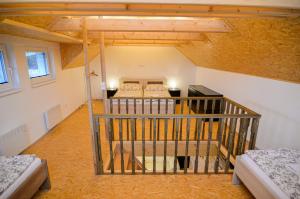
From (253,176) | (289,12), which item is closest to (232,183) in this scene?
(253,176)

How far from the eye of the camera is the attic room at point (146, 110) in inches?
61.4

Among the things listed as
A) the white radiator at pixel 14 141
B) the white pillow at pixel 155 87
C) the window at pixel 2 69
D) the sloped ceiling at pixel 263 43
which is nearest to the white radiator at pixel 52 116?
the white radiator at pixel 14 141

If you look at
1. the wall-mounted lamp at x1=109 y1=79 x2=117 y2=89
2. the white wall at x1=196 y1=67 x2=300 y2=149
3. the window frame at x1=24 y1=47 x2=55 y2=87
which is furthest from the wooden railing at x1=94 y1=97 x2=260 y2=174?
the wall-mounted lamp at x1=109 y1=79 x2=117 y2=89

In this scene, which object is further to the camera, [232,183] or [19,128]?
[19,128]

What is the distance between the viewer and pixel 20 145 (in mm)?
2799

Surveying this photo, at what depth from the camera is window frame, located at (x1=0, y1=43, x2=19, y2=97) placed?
261 cm

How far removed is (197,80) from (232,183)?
14.2 ft

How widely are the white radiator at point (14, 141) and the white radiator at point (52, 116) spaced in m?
0.62

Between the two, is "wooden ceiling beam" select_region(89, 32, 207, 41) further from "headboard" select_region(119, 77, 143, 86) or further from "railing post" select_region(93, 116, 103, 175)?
"headboard" select_region(119, 77, 143, 86)

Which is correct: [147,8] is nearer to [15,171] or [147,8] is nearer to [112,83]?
[15,171]

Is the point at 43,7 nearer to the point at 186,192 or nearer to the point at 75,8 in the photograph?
the point at 75,8

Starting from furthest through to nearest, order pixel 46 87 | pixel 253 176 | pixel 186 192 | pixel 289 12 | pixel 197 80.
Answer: pixel 197 80 → pixel 46 87 → pixel 186 192 → pixel 253 176 → pixel 289 12

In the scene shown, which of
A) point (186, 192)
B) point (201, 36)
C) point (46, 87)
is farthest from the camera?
point (46, 87)

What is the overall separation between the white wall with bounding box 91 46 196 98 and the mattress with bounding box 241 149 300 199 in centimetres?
451
